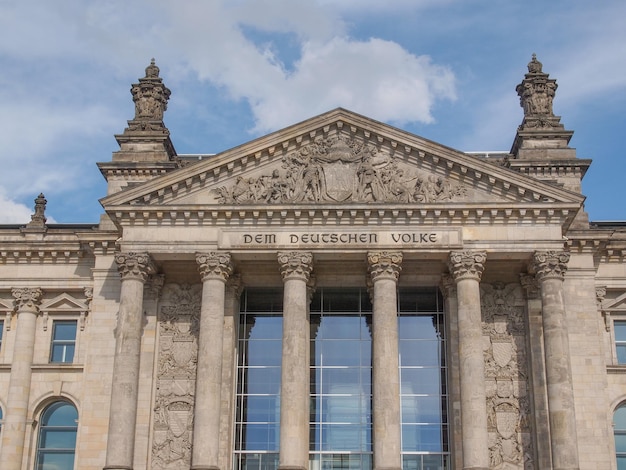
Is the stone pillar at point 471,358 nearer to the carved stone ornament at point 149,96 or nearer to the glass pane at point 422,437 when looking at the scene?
the glass pane at point 422,437

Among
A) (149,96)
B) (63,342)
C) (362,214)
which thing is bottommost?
(63,342)

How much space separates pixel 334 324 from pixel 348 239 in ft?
15.5

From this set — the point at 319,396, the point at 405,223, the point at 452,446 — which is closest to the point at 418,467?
the point at 452,446

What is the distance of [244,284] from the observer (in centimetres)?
4000

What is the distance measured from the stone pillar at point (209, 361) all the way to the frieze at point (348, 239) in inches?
38.9

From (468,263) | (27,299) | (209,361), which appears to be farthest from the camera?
(27,299)

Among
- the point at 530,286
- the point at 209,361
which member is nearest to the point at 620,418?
the point at 530,286

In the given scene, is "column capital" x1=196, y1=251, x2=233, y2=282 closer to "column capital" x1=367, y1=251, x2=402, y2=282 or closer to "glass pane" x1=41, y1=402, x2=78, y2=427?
"column capital" x1=367, y1=251, x2=402, y2=282

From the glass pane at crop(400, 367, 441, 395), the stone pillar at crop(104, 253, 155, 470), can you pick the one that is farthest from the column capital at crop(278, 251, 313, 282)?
the glass pane at crop(400, 367, 441, 395)

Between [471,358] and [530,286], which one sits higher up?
[530,286]

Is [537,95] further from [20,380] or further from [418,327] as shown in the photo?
[20,380]

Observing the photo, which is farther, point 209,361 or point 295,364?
point 209,361

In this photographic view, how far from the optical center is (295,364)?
35.6 metres

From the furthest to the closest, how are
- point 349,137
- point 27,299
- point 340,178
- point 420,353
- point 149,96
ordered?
point 149,96 < point 27,299 < point 420,353 < point 349,137 < point 340,178
